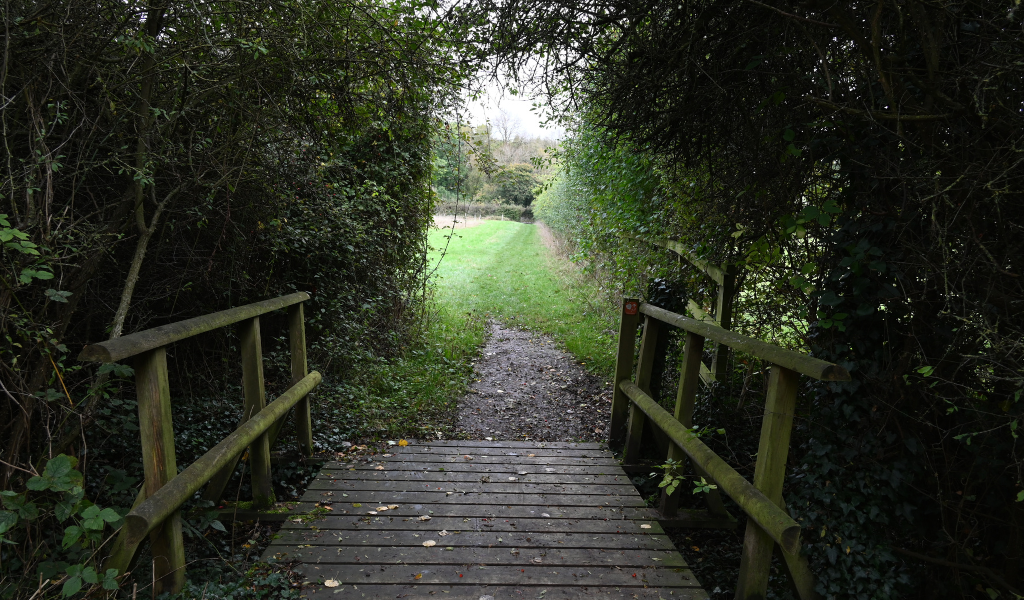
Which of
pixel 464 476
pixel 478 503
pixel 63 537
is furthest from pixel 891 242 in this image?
pixel 63 537

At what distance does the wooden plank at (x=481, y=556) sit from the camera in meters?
3.06

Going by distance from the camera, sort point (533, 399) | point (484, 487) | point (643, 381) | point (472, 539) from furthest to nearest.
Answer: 1. point (533, 399)
2. point (643, 381)
3. point (484, 487)
4. point (472, 539)

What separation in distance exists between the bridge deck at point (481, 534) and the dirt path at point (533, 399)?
1.39 m

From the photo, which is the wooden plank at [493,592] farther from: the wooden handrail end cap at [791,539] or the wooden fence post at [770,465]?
the wooden handrail end cap at [791,539]

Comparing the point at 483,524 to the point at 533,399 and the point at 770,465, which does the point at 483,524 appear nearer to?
the point at 770,465

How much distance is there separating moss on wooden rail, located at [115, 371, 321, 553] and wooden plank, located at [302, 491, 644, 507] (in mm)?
686

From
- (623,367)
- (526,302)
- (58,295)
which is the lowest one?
(526,302)

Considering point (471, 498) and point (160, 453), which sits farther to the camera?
point (471, 498)

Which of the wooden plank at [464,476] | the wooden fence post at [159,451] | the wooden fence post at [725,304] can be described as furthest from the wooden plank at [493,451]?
the wooden fence post at [159,451]

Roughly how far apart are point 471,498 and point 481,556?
2.40 ft

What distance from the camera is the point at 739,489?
2.78m

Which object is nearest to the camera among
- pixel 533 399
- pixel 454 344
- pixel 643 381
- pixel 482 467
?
pixel 482 467

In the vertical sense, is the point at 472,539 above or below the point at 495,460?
above

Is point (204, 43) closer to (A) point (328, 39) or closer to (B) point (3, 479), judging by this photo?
(A) point (328, 39)
